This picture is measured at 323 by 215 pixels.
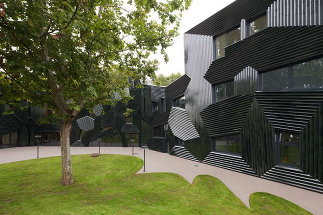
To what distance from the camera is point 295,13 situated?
846cm

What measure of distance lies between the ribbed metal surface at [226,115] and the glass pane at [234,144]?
47 centimetres

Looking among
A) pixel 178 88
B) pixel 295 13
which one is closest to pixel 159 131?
pixel 178 88

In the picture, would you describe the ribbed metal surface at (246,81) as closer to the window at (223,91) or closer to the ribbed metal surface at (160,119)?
the window at (223,91)

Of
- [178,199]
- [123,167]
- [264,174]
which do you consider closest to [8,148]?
[123,167]

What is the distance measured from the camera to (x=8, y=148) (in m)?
22.3

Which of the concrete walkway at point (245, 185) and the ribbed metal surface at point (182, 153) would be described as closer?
the concrete walkway at point (245, 185)

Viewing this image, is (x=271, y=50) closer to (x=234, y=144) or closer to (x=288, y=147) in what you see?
(x=288, y=147)

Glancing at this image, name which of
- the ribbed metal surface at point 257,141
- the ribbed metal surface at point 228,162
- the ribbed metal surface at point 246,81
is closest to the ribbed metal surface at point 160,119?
the ribbed metal surface at point 228,162

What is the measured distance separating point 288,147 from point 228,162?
372cm

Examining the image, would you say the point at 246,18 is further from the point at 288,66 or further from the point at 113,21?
the point at 113,21

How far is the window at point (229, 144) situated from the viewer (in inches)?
455

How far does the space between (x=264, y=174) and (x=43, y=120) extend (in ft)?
37.2

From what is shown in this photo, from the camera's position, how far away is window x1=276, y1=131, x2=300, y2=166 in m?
8.66

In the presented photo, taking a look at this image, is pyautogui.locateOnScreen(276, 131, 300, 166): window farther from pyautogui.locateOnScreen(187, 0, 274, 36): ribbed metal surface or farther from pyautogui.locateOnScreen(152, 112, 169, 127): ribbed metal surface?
pyautogui.locateOnScreen(152, 112, 169, 127): ribbed metal surface
